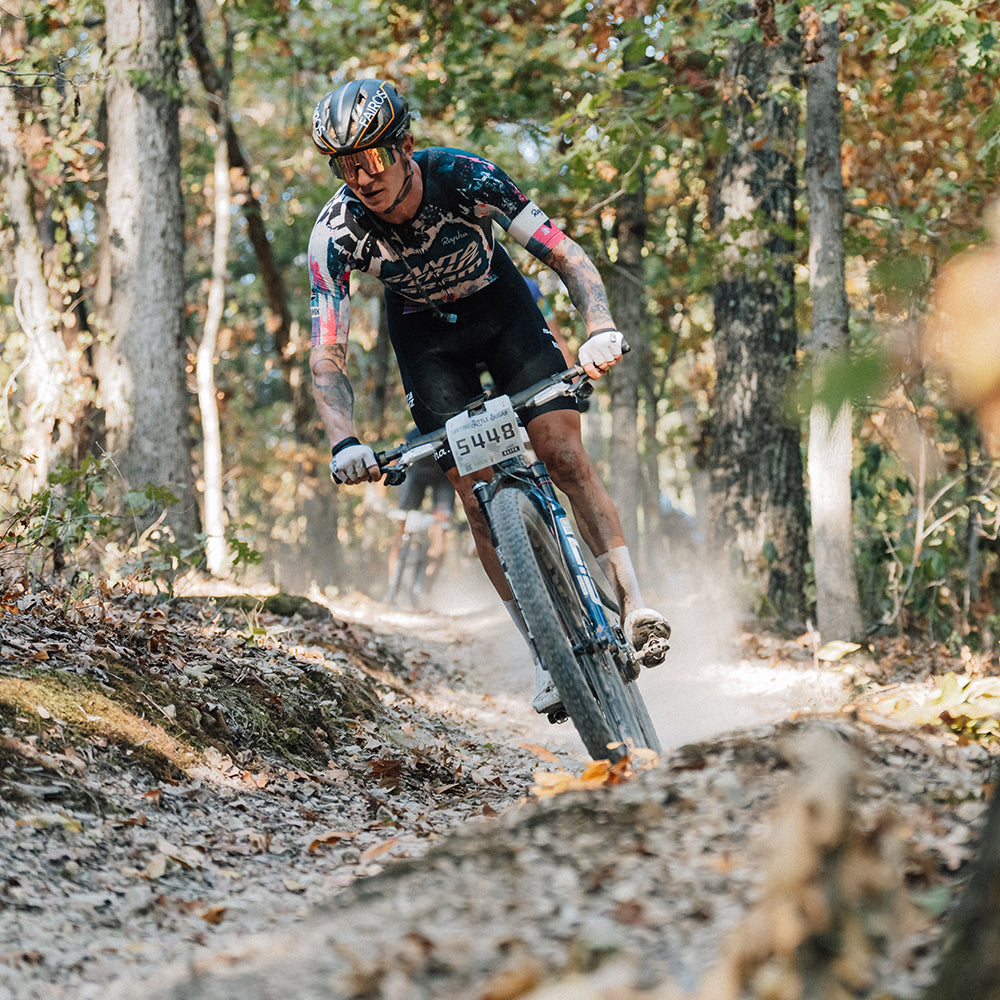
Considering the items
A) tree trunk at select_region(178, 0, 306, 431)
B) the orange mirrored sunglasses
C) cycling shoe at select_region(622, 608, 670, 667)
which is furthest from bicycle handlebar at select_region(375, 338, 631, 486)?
tree trunk at select_region(178, 0, 306, 431)

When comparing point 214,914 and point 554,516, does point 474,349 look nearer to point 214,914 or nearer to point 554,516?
point 554,516

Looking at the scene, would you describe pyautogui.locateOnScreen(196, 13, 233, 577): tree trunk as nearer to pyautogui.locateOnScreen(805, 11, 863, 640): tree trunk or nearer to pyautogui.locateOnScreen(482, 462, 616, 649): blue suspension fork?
pyautogui.locateOnScreen(805, 11, 863, 640): tree trunk

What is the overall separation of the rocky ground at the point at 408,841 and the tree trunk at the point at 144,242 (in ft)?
10.8

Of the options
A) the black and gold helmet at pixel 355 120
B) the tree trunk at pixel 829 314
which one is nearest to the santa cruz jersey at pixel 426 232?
the black and gold helmet at pixel 355 120

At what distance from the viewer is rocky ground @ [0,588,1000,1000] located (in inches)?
66.4

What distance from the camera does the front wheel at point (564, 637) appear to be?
10.8 ft

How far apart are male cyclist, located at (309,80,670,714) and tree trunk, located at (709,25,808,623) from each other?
4.76 m

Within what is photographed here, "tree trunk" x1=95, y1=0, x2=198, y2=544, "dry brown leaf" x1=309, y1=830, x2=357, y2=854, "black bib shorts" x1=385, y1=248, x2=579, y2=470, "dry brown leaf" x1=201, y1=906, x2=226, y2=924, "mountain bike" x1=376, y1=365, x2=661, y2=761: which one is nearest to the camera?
"dry brown leaf" x1=201, y1=906, x2=226, y2=924

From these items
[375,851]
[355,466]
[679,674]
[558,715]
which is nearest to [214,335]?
[679,674]

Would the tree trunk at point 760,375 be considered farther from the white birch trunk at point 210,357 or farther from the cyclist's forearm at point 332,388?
the white birch trunk at point 210,357

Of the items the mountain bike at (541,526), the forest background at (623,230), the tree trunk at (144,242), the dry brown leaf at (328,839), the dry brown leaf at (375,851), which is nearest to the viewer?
the dry brown leaf at (375,851)

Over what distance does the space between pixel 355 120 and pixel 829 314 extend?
13.5ft

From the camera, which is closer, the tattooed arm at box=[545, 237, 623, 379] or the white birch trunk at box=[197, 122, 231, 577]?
the tattooed arm at box=[545, 237, 623, 379]

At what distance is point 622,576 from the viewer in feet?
14.3
